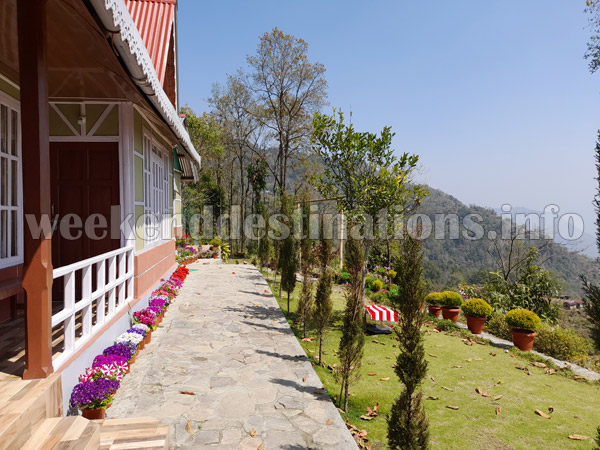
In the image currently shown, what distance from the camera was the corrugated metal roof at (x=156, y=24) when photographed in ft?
27.4

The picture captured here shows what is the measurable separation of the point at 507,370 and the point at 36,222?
7070 mm

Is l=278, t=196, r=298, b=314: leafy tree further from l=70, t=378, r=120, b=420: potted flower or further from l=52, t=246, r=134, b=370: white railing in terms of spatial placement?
l=70, t=378, r=120, b=420: potted flower

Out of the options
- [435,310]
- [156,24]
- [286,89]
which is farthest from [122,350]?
[286,89]

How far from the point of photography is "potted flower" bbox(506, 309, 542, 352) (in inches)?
297

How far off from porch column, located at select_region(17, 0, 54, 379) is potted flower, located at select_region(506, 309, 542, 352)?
8.15 m

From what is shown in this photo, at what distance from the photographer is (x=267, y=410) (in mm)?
4066

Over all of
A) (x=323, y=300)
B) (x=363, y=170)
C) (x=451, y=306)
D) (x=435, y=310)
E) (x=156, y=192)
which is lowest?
(x=435, y=310)

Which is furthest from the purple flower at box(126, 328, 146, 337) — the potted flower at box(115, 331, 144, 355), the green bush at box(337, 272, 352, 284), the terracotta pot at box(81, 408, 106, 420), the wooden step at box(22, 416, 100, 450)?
the green bush at box(337, 272, 352, 284)

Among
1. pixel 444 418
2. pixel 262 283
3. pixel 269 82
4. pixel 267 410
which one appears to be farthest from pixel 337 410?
pixel 269 82

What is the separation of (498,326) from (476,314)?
2.64 ft

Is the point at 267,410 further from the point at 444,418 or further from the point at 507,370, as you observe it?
the point at 507,370

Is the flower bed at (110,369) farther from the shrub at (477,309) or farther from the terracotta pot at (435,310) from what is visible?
the terracotta pot at (435,310)

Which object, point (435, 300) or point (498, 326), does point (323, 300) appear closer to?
point (435, 300)

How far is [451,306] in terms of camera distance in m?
9.59
